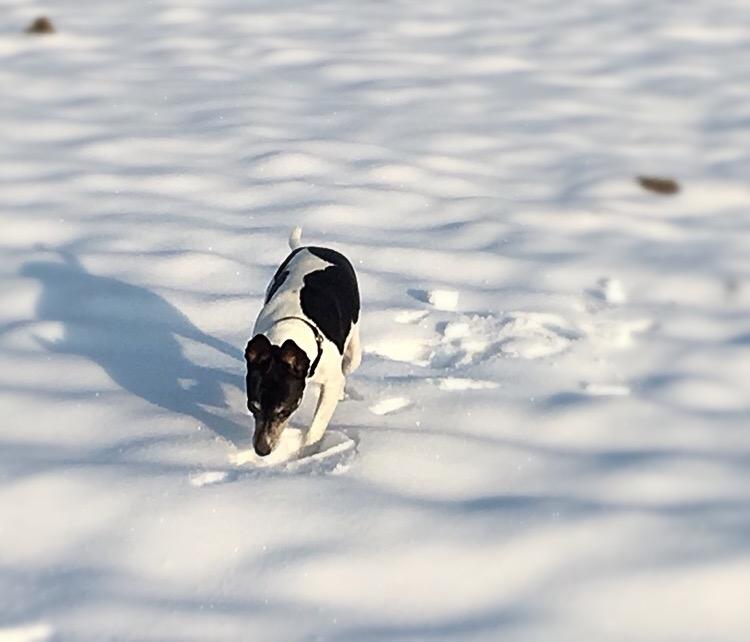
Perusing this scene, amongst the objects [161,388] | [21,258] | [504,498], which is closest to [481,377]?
[504,498]

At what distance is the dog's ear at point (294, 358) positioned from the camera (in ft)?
11.7

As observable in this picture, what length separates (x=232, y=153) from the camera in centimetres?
715

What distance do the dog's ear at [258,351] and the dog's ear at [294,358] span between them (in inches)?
2.0

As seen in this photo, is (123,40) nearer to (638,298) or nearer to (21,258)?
(21,258)

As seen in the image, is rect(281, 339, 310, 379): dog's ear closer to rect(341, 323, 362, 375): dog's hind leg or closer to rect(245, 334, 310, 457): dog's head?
rect(245, 334, 310, 457): dog's head

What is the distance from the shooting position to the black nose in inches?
144

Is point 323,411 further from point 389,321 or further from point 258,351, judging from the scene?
point 389,321

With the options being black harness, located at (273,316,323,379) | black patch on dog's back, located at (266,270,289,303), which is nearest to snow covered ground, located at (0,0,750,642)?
black harness, located at (273,316,323,379)

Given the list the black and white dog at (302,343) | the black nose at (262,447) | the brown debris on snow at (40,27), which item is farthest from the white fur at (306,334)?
the brown debris on snow at (40,27)

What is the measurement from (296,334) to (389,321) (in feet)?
4.88

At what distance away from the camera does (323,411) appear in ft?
12.9

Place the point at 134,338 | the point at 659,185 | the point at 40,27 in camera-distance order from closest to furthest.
→ the point at 134,338
the point at 659,185
the point at 40,27

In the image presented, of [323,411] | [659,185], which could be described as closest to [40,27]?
[659,185]

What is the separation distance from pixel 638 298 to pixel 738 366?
0.82 metres
